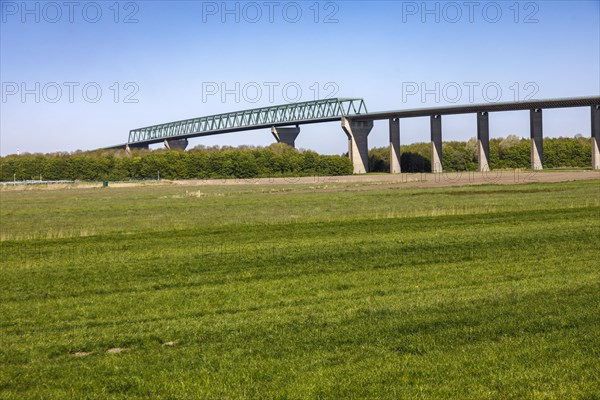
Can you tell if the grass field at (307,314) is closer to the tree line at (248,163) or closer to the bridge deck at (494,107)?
the bridge deck at (494,107)

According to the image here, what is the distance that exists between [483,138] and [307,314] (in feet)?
350

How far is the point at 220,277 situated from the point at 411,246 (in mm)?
8105

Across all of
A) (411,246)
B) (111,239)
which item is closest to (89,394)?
(411,246)

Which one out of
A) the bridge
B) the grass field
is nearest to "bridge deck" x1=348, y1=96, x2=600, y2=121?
the bridge

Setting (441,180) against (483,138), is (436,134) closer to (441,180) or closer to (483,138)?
(483,138)

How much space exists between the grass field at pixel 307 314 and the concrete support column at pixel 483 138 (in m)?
86.4

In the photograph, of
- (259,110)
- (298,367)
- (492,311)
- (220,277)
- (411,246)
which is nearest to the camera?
(298,367)

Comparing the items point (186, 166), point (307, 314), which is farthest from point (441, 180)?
point (307, 314)

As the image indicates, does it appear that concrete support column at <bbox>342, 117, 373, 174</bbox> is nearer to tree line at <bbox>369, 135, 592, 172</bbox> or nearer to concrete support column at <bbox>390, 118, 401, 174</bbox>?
tree line at <bbox>369, 135, 592, 172</bbox>

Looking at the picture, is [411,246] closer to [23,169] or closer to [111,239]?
[111,239]

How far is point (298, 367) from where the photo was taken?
1148 cm

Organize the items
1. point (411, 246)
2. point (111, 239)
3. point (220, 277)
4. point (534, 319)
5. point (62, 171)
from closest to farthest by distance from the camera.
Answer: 1. point (534, 319)
2. point (220, 277)
3. point (411, 246)
4. point (111, 239)
5. point (62, 171)

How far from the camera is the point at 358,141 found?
14238 centimetres

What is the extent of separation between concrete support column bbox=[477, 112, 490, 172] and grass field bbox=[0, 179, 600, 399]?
86.4m
